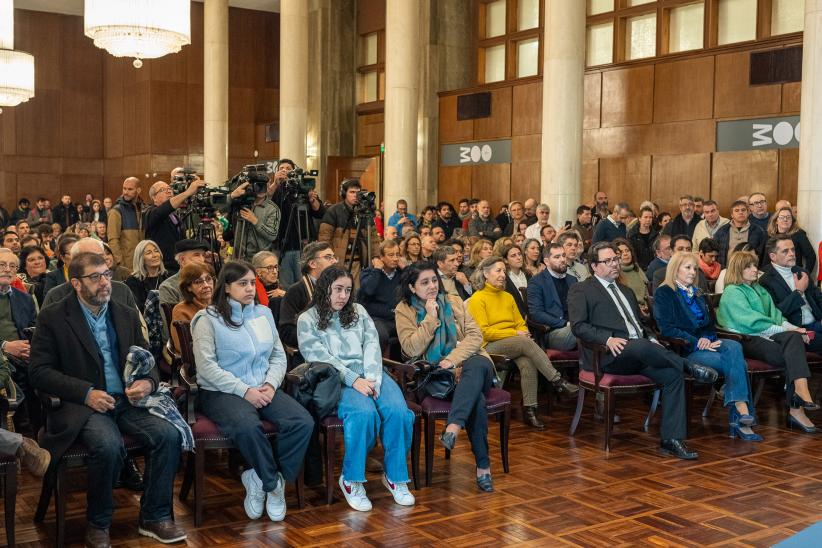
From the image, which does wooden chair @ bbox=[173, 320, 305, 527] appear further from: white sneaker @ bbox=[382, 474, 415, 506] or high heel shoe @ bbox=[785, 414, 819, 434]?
high heel shoe @ bbox=[785, 414, 819, 434]

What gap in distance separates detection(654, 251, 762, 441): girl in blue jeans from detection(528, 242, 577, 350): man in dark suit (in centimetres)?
67

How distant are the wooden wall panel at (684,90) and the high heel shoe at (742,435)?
6884mm

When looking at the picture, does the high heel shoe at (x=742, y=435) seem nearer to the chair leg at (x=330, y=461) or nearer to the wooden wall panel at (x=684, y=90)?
the chair leg at (x=330, y=461)

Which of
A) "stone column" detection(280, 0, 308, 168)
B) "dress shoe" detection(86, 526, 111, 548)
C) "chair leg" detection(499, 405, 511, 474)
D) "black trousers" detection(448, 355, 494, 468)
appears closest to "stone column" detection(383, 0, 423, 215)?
"stone column" detection(280, 0, 308, 168)

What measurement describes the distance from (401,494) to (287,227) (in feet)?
11.1

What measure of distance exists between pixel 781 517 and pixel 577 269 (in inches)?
127

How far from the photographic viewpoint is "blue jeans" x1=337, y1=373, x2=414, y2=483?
167 inches

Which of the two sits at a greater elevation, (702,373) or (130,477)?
(702,373)

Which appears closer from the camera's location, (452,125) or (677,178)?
(677,178)

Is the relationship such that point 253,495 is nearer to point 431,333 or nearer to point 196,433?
point 196,433

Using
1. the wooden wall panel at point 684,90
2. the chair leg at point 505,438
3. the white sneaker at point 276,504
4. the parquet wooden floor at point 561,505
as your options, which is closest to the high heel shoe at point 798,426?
the parquet wooden floor at point 561,505

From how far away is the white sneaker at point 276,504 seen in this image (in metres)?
4.04

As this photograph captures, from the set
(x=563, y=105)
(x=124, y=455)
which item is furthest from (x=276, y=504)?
(x=563, y=105)

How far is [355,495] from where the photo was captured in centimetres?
423
